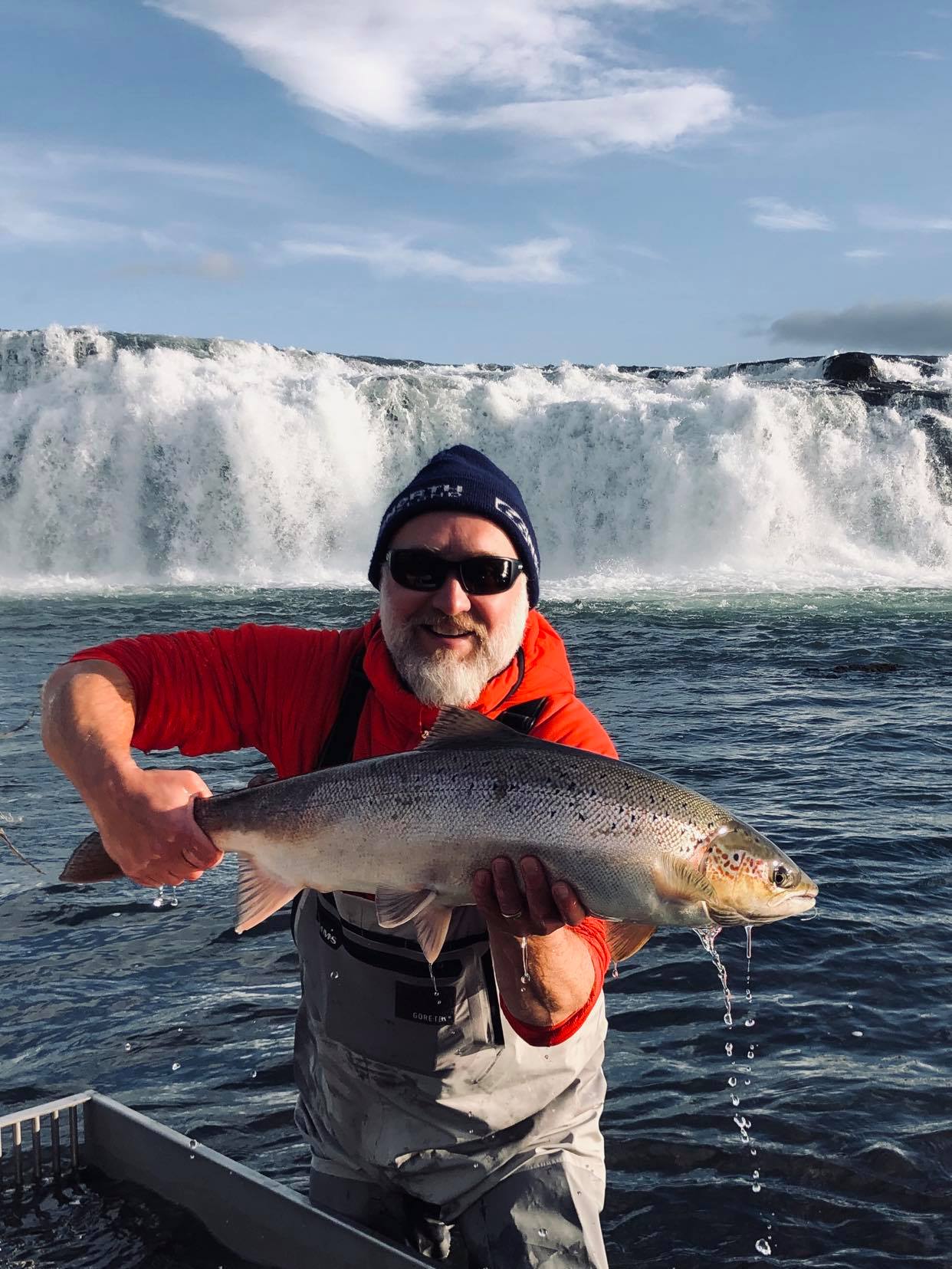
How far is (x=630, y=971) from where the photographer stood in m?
7.58

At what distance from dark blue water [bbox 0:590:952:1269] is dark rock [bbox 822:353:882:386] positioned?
4206cm

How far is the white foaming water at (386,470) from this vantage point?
3856cm

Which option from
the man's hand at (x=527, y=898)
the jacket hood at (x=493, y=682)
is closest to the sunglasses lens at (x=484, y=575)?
the jacket hood at (x=493, y=682)

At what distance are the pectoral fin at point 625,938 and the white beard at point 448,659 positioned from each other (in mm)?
741

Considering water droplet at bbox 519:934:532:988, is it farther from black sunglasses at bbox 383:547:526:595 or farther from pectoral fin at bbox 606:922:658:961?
black sunglasses at bbox 383:547:526:595

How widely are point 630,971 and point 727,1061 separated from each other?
4.01 ft

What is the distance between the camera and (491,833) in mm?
2980

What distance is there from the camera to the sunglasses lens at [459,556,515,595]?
3479 mm

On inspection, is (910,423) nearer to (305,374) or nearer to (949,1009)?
(305,374)

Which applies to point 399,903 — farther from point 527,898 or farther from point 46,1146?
point 46,1146

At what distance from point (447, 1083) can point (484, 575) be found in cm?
139

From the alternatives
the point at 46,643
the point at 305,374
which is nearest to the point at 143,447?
the point at 305,374

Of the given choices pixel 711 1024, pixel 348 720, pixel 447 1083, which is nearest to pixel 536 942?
pixel 447 1083

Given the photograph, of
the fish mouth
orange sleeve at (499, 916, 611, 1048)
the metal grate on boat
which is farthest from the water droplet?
the metal grate on boat
